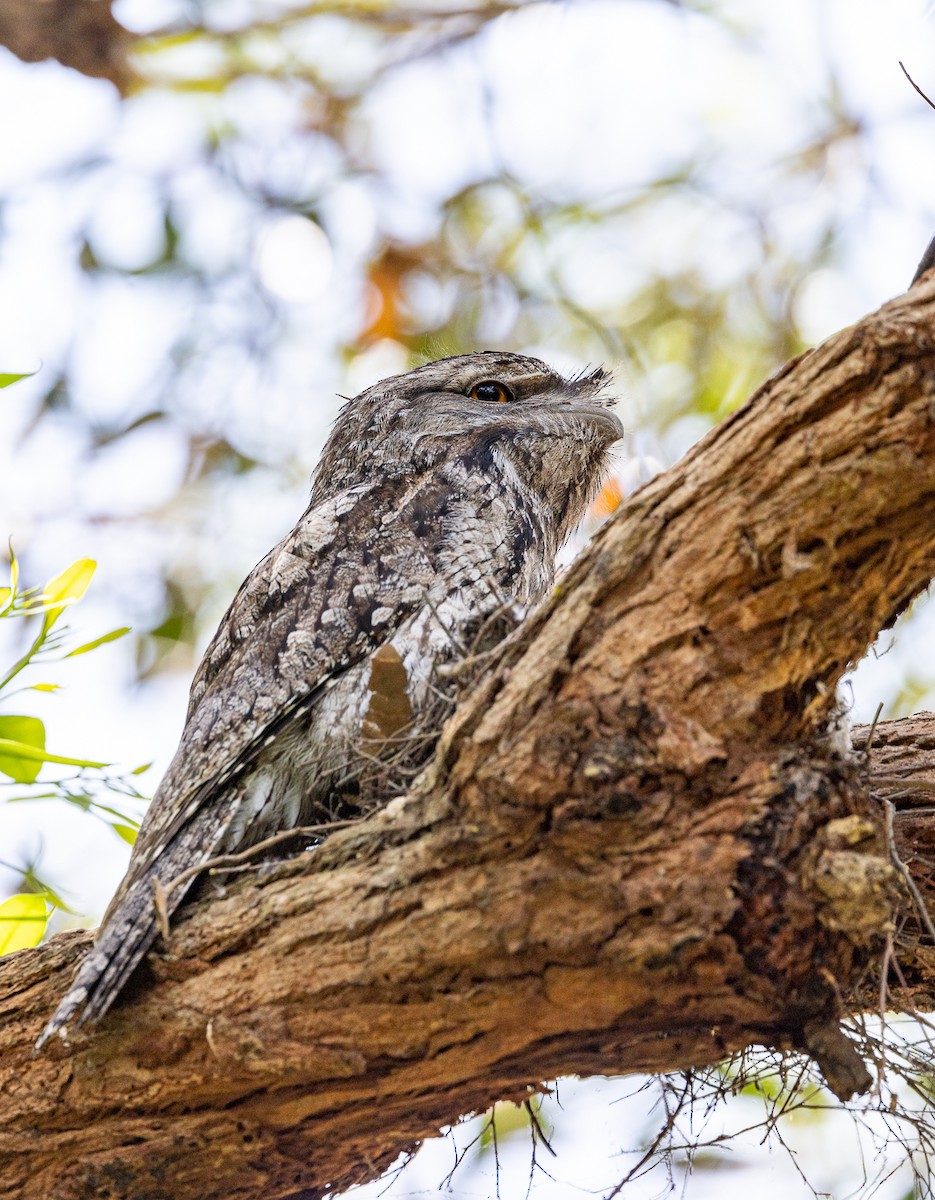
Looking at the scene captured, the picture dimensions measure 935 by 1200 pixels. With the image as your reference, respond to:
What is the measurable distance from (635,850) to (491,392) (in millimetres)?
2239

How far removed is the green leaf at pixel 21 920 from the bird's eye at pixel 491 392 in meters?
2.08

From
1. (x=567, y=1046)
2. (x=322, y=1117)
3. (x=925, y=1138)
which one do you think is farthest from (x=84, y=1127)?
(x=925, y=1138)

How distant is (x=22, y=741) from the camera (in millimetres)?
2848

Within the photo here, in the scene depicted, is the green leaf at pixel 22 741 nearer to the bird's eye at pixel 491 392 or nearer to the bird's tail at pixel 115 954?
the bird's tail at pixel 115 954

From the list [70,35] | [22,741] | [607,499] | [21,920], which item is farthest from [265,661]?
[70,35]

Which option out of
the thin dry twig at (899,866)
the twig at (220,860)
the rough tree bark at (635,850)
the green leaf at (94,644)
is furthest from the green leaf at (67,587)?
the thin dry twig at (899,866)

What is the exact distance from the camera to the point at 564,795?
6.07 ft

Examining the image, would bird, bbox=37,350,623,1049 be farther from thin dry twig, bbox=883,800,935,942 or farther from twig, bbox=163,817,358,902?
thin dry twig, bbox=883,800,935,942

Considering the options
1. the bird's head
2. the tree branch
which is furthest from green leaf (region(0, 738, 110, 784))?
the tree branch

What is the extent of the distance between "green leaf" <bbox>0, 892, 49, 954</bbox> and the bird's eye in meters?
2.08

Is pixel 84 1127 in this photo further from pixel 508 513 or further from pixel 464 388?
pixel 464 388

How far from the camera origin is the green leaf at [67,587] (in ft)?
9.85

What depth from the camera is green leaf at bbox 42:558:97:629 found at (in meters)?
3.00

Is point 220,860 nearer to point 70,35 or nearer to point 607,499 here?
point 607,499
